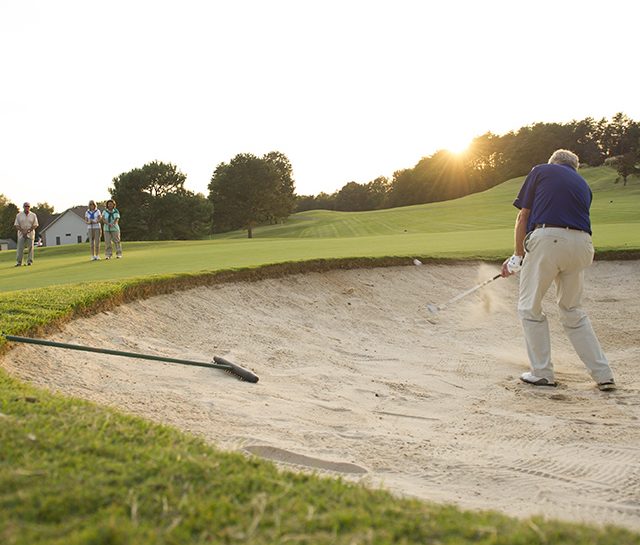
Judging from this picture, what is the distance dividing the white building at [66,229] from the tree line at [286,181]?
5983 mm

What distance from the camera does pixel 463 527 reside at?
2.37 metres

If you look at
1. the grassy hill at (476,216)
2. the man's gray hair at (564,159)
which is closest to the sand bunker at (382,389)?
the man's gray hair at (564,159)

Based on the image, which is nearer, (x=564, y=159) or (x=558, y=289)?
(x=558, y=289)

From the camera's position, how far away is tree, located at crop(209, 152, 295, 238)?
71250 mm

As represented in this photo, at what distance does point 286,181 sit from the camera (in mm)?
77438

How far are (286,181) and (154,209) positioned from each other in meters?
16.9

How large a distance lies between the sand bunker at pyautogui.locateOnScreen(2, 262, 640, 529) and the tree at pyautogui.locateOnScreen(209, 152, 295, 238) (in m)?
60.3

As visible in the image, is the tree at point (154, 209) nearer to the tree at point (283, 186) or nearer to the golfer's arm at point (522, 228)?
the tree at point (283, 186)

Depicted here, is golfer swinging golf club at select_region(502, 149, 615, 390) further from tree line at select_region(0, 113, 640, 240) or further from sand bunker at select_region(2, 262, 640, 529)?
tree line at select_region(0, 113, 640, 240)

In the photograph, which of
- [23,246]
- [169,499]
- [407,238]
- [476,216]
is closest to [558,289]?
[169,499]

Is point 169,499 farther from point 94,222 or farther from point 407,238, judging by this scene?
point 407,238

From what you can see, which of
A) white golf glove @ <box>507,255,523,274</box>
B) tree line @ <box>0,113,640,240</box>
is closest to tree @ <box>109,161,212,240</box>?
tree line @ <box>0,113,640,240</box>

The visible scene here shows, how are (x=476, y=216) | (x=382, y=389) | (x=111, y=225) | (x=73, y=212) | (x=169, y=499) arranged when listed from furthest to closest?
1. (x=73, y=212)
2. (x=476, y=216)
3. (x=111, y=225)
4. (x=382, y=389)
5. (x=169, y=499)

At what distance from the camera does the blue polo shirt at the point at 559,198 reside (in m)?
7.05
